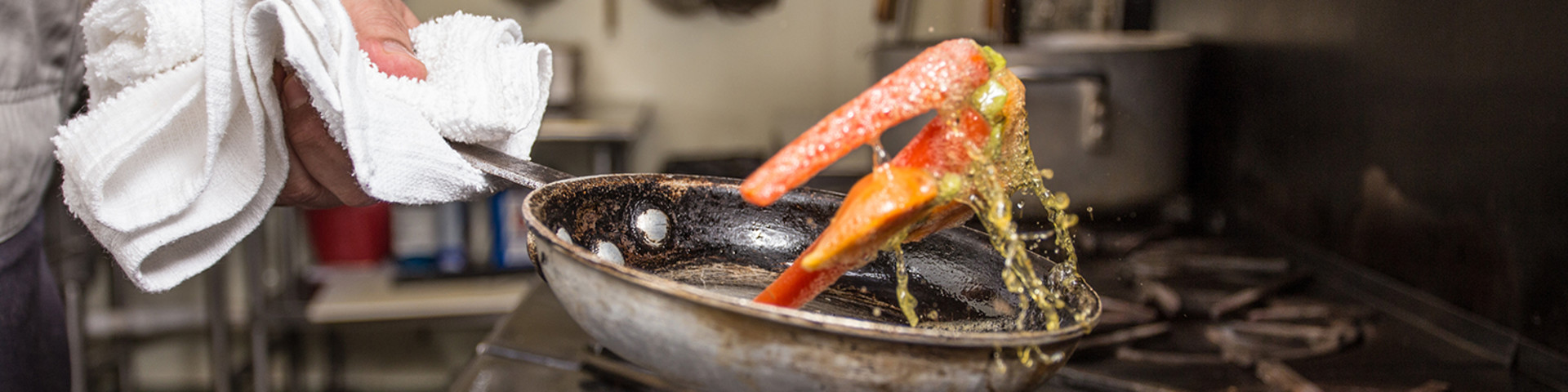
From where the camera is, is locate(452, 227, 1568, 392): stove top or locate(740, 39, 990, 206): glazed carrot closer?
locate(740, 39, 990, 206): glazed carrot

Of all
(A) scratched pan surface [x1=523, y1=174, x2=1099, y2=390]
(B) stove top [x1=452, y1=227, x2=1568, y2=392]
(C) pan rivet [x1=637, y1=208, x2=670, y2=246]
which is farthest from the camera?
(B) stove top [x1=452, y1=227, x2=1568, y2=392]

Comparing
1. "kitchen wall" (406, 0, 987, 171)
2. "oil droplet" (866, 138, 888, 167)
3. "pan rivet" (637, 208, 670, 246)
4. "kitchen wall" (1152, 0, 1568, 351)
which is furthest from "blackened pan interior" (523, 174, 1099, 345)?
"kitchen wall" (406, 0, 987, 171)

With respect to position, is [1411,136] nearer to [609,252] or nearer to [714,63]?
[609,252]

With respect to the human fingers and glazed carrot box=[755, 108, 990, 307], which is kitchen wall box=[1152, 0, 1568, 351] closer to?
glazed carrot box=[755, 108, 990, 307]

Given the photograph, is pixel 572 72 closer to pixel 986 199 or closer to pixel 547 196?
pixel 547 196

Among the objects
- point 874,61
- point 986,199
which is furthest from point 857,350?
point 874,61

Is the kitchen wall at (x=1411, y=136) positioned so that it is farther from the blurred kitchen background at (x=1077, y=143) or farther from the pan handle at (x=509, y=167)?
the pan handle at (x=509, y=167)

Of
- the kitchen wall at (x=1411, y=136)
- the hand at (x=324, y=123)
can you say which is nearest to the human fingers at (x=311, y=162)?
the hand at (x=324, y=123)
